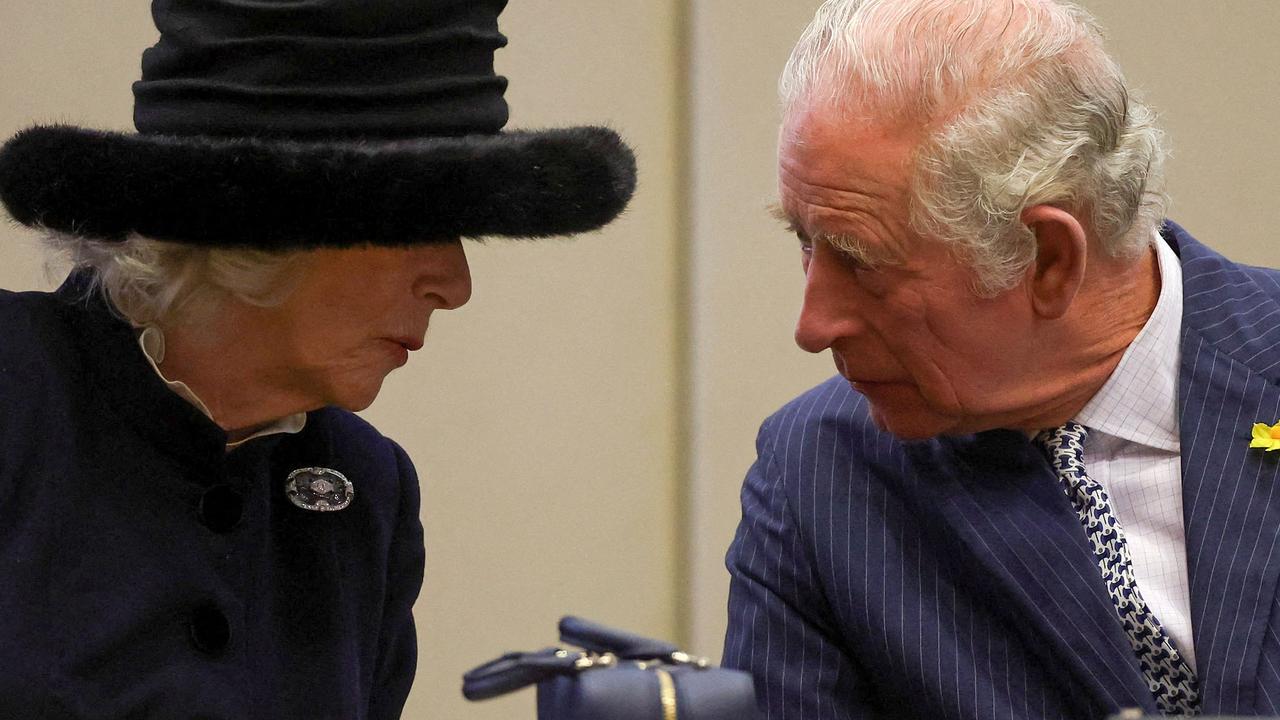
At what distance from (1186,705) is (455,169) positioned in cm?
91

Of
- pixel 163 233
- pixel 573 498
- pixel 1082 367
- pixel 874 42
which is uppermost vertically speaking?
pixel 874 42

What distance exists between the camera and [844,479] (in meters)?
1.72

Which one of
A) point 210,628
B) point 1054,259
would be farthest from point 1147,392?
point 210,628

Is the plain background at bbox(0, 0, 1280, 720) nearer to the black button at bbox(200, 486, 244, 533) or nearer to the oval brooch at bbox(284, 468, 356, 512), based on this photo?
the oval brooch at bbox(284, 468, 356, 512)

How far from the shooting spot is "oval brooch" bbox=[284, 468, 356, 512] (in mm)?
1616

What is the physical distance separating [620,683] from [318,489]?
2.05 feet

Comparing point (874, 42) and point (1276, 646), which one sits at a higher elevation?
point (874, 42)


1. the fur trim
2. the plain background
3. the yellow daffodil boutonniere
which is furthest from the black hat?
the plain background

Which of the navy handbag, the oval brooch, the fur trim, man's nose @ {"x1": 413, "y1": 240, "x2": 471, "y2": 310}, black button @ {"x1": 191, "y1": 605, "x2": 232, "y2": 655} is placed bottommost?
black button @ {"x1": 191, "y1": 605, "x2": 232, "y2": 655}

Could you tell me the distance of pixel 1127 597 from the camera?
1548 mm

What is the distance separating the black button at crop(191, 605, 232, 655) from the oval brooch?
6.7 inches

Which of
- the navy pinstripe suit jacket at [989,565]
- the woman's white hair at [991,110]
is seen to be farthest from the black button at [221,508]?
the woman's white hair at [991,110]

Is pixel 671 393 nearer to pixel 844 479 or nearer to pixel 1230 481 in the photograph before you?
pixel 844 479

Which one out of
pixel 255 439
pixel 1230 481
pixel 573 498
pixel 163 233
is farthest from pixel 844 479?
pixel 573 498
